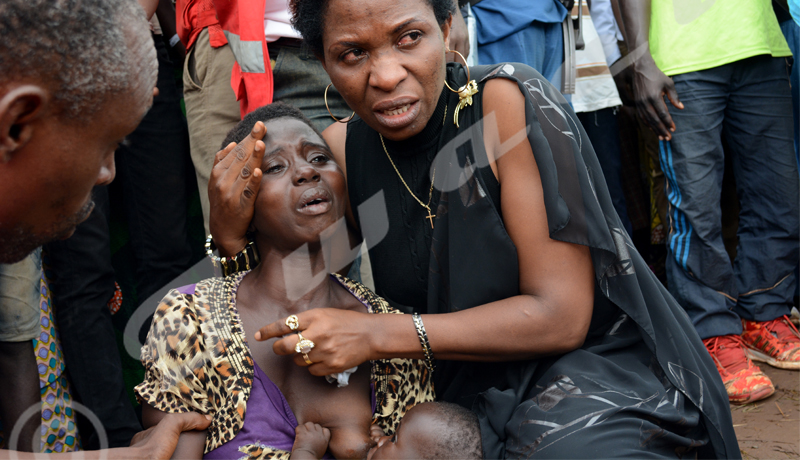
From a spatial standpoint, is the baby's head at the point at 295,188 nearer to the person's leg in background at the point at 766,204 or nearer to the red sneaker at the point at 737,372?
the red sneaker at the point at 737,372

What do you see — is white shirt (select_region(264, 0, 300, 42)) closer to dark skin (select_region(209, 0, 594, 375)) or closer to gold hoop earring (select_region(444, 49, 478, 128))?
dark skin (select_region(209, 0, 594, 375))

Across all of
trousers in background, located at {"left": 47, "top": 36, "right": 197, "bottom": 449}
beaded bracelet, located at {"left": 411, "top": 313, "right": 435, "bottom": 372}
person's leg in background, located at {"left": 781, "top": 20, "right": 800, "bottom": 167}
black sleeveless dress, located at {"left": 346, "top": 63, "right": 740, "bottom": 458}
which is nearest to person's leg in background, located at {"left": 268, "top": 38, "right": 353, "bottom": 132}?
black sleeveless dress, located at {"left": 346, "top": 63, "right": 740, "bottom": 458}

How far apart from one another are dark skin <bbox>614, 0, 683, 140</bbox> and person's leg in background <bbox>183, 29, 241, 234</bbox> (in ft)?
6.67

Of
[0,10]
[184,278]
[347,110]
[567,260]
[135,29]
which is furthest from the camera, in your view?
[184,278]

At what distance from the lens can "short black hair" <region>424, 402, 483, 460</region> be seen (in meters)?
1.76

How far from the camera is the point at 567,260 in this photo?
1807 mm

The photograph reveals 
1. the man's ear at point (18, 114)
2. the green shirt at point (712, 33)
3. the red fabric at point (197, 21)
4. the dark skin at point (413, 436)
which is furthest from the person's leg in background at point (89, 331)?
the green shirt at point (712, 33)

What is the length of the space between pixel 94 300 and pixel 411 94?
1838mm

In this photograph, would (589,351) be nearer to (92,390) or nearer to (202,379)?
(202,379)

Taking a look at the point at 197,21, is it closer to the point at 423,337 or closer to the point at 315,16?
the point at 315,16

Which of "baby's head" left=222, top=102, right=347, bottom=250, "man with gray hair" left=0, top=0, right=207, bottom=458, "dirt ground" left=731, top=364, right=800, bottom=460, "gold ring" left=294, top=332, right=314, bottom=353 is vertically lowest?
"dirt ground" left=731, top=364, right=800, bottom=460

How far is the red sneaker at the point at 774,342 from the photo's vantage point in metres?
3.33

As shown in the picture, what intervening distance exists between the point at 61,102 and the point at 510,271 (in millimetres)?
1227

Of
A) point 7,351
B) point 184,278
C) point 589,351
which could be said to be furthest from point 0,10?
point 184,278
